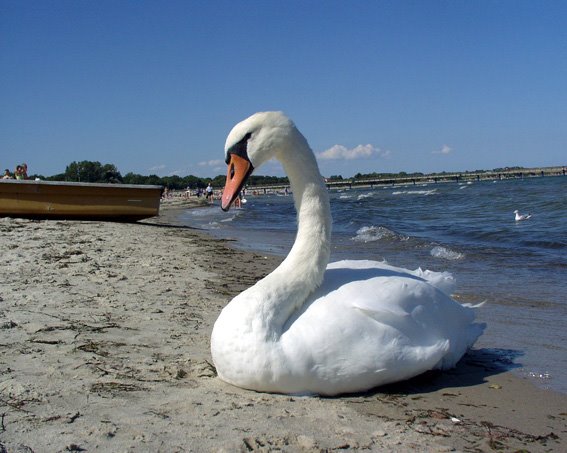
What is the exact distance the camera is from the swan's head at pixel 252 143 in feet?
13.1

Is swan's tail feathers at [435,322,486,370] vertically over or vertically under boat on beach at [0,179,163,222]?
under

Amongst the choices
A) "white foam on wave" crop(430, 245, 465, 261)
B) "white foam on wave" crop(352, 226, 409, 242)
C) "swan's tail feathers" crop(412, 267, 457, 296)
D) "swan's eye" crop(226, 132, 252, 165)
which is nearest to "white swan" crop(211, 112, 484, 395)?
"swan's eye" crop(226, 132, 252, 165)

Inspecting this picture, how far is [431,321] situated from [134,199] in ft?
47.0

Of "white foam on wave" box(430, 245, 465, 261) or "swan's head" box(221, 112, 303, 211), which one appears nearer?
"swan's head" box(221, 112, 303, 211)

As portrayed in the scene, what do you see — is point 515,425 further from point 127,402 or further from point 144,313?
point 144,313

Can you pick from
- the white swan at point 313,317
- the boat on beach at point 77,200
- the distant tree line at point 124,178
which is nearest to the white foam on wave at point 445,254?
the white swan at point 313,317

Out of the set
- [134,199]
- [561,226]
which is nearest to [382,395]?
[561,226]

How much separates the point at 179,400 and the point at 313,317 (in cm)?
91

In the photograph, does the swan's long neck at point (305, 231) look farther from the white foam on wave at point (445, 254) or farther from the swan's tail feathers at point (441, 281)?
the white foam on wave at point (445, 254)

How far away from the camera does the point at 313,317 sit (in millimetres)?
3732

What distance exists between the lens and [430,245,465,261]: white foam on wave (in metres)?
11.0

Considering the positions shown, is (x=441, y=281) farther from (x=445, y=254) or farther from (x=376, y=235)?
(x=376, y=235)

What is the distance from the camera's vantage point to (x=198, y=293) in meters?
6.95

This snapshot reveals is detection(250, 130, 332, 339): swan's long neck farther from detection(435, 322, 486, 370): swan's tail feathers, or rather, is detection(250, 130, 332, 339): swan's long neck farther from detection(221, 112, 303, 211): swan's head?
detection(435, 322, 486, 370): swan's tail feathers
